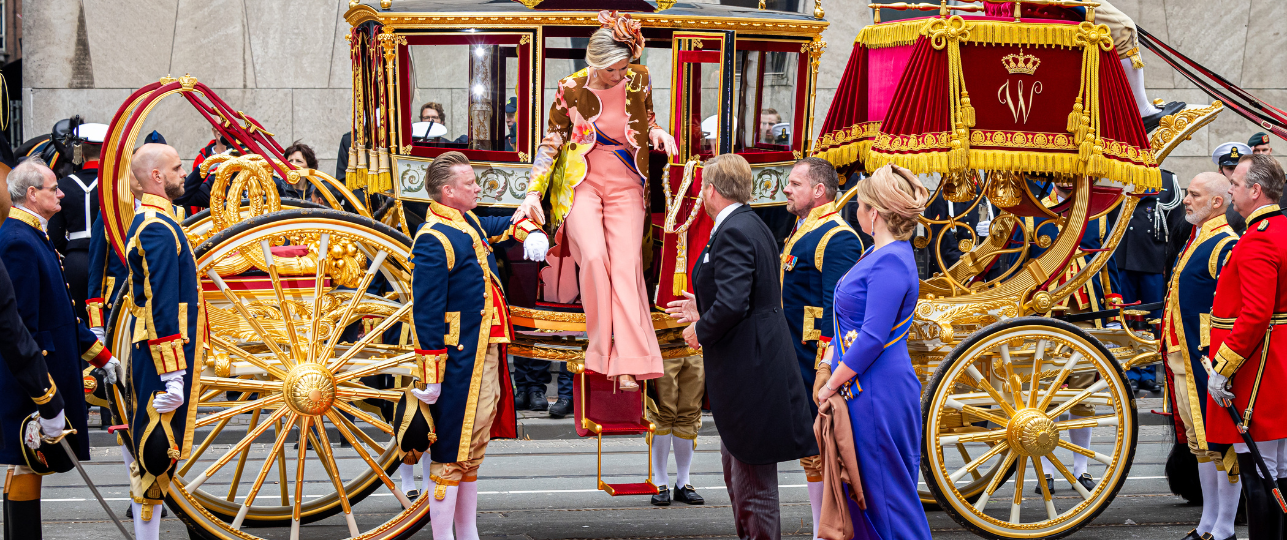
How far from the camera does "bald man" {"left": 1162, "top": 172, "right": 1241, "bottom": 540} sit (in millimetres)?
5742

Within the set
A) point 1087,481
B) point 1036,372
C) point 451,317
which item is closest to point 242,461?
point 451,317

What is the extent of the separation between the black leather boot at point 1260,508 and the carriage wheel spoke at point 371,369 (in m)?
3.69

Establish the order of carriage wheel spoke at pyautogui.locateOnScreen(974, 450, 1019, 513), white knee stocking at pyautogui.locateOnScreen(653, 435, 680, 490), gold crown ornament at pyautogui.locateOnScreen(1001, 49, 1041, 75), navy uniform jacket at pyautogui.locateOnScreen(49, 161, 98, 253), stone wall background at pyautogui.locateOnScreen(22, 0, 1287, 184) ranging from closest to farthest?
1. carriage wheel spoke at pyautogui.locateOnScreen(974, 450, 1019, 513)
2. gold crown ornament at pyautogui.locateOnScreen(1001, 49, 1041, 75)
3. white knee stocking at pyautogui.locateOnScreen(653, 435, 680, 490)
4. navy uniform jacket at pyautogui.locateOnScreen(49, 161, 98, 253)
5. stone wall background at pyautogui.locateOnScreen(22, 0, 1287, 184)

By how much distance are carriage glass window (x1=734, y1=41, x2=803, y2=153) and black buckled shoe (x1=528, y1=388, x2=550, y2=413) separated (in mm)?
3697

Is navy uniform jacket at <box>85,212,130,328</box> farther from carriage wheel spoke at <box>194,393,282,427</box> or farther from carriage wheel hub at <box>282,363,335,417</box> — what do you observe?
carriage wheel hub at <box>282,363,335,417</box>

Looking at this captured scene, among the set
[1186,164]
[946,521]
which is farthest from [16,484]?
[1186,164]

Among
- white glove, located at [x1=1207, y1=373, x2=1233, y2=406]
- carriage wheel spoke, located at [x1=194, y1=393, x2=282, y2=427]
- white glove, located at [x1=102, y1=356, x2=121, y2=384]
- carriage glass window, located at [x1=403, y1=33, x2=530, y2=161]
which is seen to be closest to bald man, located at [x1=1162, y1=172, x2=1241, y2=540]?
white glove, located at [x1=1207, y1=373, x2=1233, y2=406]

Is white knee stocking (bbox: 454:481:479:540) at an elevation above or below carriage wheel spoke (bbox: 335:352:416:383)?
below

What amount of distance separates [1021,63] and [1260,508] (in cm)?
232

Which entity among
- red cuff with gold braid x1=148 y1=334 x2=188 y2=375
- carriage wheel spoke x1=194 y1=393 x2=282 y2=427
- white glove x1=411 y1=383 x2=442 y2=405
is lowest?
carriage wheel spoke x1=194 y1=393 x2=282 y2=427

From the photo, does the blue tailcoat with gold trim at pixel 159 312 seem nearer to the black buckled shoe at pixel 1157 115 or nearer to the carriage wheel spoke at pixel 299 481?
the carriage wheel spoke at pixel 299 481

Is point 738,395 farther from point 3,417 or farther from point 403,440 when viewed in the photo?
point 3,417

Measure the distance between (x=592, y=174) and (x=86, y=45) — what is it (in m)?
7.70

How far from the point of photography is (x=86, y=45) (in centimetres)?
1181
